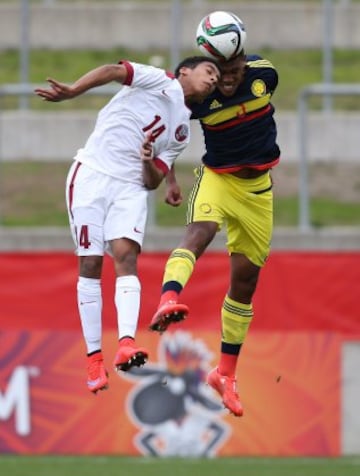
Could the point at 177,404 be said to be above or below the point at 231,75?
below

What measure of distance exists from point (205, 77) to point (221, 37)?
11.1 inches

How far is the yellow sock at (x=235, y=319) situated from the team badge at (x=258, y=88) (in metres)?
1.55

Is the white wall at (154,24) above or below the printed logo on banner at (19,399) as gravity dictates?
above

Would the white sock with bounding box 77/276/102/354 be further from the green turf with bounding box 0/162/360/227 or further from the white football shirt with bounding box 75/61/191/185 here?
the green turf with bounding box 0/162/360/227

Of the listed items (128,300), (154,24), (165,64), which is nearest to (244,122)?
(128,300)

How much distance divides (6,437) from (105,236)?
21.5 ft

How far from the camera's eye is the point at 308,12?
22.2m

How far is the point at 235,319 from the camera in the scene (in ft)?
37.7

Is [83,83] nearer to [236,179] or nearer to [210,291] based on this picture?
[236,179]

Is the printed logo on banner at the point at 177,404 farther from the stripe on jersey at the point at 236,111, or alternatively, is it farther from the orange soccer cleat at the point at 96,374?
the stripe on jersey at the point at 236,111

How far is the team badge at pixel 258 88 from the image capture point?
35.2 ft

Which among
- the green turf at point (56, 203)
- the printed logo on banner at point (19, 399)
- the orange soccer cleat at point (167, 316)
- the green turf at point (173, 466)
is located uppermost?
the orange soccer cleat at point (167, 316)

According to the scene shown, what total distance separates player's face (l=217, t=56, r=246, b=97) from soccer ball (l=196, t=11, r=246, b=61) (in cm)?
11

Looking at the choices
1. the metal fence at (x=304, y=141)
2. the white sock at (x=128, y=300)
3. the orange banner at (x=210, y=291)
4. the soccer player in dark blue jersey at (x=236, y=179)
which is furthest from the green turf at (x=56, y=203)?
the white sock at (x=128, y=300)
